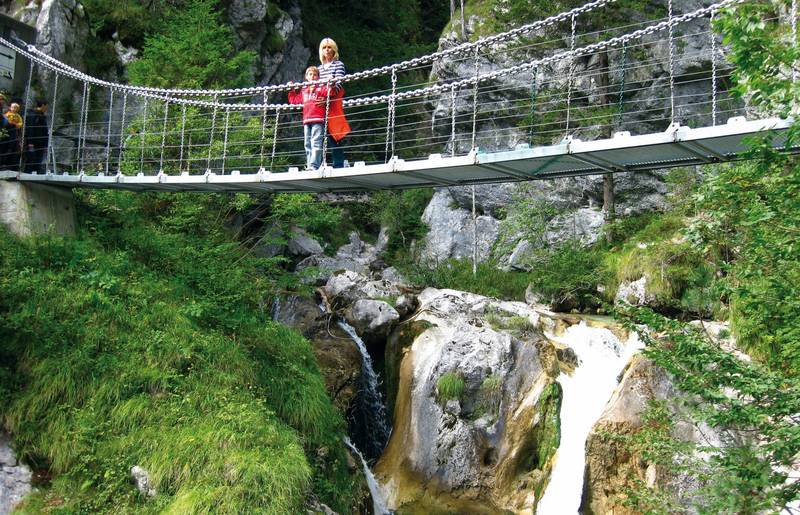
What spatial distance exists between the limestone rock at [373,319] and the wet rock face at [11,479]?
5.27m

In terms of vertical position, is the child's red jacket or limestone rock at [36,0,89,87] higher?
limestone rock at [36,0,89,87]

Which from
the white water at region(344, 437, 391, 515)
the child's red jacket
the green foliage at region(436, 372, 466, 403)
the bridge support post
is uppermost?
the child's red jacket

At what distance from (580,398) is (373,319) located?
10.6 feet

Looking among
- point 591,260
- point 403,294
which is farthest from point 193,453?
point 591,260

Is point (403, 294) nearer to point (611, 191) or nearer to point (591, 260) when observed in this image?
point (591, 260)

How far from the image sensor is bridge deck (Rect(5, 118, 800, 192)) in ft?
15.8

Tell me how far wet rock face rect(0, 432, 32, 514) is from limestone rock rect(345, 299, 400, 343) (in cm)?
527

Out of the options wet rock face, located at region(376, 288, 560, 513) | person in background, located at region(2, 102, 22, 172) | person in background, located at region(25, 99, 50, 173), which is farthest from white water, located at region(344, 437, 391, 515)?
person in background, located at region(2, 102, 22, 172)

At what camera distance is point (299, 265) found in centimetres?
1468

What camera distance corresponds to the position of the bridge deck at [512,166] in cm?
482

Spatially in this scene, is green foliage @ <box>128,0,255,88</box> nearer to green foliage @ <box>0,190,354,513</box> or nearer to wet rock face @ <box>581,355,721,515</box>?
green foliage @ <box>0,190,354,513</box>

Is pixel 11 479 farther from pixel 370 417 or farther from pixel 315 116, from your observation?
pixel 370 417

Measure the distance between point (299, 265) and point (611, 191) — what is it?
7018 mm

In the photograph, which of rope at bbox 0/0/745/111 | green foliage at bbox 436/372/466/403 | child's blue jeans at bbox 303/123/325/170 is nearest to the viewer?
rope at bbox 0/0/745/111
